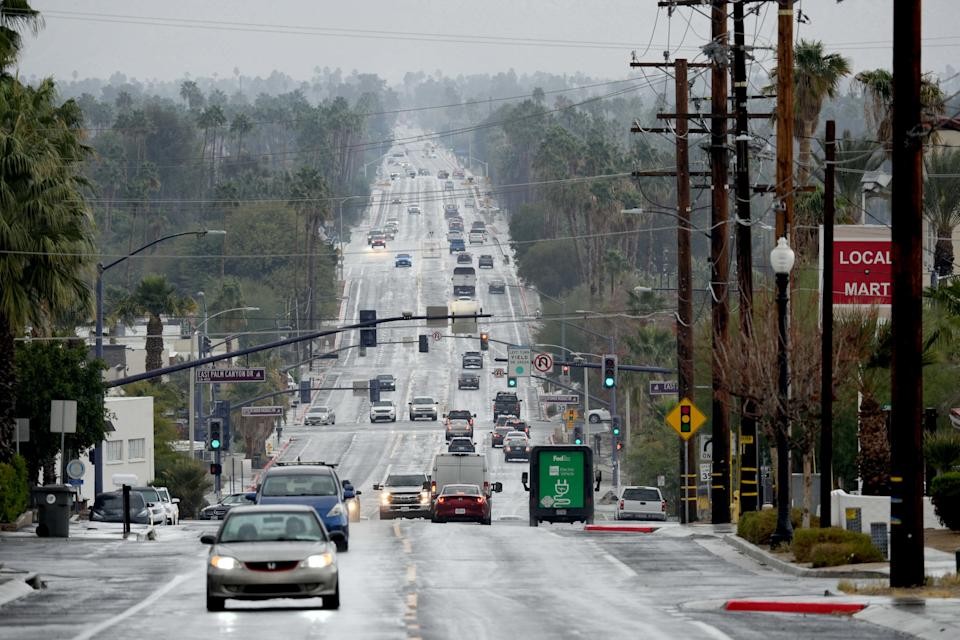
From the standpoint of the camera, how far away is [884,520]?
114 ft

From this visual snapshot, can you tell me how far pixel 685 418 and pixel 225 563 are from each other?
2824 cm

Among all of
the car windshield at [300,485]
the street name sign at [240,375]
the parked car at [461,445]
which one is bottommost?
the car windshield at [300,485]

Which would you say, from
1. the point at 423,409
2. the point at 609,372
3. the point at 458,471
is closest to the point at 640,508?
the point at 458,471

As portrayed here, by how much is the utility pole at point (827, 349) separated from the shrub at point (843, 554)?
9.11 feet

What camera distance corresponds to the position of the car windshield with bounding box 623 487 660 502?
64.1 meters

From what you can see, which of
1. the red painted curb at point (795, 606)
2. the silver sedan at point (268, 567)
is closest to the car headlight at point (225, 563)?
the silver sedan at point (268, 567)

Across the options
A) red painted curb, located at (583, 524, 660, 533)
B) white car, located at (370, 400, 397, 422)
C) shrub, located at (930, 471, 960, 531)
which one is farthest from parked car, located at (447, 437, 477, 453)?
shrub, located at (930, 471, 960, 531)

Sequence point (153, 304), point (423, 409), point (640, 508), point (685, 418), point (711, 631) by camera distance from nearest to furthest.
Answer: point (711, 631), point (685, 418), point (640, 508), point (153, 304), point (423, 409)

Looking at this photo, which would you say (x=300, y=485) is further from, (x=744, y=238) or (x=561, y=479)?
(x=561, y=479)

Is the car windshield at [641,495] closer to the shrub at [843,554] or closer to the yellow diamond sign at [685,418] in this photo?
the yellow diamond sign at [685,418]

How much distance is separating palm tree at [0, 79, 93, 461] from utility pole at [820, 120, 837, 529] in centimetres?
1987

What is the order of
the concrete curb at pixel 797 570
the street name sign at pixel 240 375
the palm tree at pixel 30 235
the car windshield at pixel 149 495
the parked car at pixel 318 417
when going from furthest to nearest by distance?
1. the parked car at pixel 318 417
2. the street name sign at pixel 240 375
3. the car windshield at pixel 149 495
4. the palm tree at pixel 30 235
5. the concrete curb at pixel 797 570

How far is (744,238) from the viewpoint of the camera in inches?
1549

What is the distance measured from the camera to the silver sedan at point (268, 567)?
23.1 m
